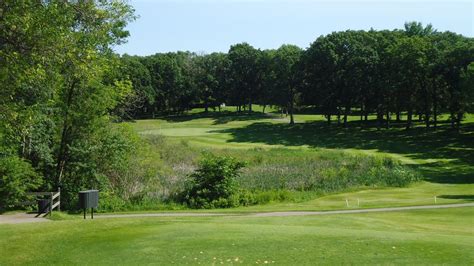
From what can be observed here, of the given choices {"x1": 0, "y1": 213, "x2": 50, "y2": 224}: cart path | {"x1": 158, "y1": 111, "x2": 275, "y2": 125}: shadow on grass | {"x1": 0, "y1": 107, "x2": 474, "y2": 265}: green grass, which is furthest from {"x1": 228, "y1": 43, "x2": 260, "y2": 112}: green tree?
{"x1": 0, "y1": 213, "x2": 50, "y2": 224}: cart path

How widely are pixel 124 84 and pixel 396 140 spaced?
152 feet

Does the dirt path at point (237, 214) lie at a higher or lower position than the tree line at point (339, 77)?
lower

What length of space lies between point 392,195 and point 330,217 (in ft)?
40.8

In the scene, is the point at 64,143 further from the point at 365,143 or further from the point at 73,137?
the point at 365,143

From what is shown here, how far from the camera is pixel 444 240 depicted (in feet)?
48.2

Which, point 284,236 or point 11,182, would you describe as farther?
point 11,182

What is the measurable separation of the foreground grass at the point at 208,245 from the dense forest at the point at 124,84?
3816 mm

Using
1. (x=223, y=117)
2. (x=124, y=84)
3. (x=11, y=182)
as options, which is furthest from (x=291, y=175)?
(x=223, y=117)

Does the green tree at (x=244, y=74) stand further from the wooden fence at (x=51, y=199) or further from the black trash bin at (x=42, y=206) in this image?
the black trash bin at (x=42, y=206)

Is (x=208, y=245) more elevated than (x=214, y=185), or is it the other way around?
(x=208, y=245)

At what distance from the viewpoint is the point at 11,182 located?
27.2 metres

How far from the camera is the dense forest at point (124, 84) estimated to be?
45.8 feet

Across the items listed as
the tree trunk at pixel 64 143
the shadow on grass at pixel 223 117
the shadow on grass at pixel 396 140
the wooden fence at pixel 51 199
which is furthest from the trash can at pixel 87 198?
the shadow on grass at pixel 223 117

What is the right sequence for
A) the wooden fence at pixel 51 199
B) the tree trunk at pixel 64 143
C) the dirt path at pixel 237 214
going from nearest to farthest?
the dirt path at pixel 237 214 < the wooden fence at pixel 51 199 < the tree trunk at pixel 64 143
